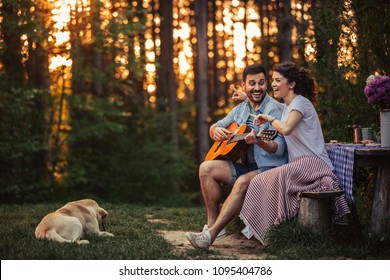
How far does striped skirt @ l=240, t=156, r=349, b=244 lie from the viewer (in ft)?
18.6

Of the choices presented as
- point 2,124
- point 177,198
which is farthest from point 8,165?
point 177,198

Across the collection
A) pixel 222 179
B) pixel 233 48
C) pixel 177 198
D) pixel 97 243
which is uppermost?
pixel 233 48

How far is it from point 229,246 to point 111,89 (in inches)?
570

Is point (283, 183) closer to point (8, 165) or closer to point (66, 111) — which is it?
point (8, 165)

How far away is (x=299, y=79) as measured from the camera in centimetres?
606

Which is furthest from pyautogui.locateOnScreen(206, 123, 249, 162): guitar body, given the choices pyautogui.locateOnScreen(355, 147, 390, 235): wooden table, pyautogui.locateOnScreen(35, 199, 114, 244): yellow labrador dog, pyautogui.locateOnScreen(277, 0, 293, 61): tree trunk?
pyautogui.locateOnScreen(277, 0, 293, 61): tree trunk

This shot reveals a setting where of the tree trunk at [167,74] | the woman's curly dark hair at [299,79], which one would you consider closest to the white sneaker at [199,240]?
the woman's curly dark hair at [299,79]

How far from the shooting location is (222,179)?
6.37m

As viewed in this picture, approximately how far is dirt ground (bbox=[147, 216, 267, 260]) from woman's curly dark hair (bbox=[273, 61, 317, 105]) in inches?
63.6

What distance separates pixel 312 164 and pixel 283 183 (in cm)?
34

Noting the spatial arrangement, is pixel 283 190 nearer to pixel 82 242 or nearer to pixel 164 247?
pixel 164 247

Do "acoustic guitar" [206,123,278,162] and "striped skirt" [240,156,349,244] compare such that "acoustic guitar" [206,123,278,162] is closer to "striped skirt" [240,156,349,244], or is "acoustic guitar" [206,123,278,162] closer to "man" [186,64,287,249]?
"man" [186,64,287,249]

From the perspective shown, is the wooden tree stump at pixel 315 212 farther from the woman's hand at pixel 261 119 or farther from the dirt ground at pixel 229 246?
the woman's hand at pixel 261 119

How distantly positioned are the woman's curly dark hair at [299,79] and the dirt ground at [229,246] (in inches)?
63.6
